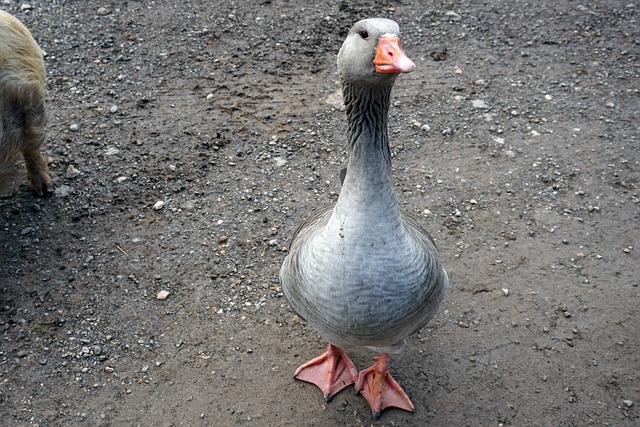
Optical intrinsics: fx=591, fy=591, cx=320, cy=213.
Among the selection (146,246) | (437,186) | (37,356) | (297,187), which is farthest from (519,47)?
(37,356)

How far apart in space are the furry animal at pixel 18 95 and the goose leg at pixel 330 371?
2.60 metres

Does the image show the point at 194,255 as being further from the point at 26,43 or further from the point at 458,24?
the point at 458,24

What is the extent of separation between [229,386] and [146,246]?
146 centimetres

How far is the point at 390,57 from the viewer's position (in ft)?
8.52

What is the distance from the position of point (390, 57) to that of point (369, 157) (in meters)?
0.52

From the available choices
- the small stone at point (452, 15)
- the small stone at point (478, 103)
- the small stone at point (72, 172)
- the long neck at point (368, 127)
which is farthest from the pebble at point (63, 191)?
the small stone at point (452, 15)

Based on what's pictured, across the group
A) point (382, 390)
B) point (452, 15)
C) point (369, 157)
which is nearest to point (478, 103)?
point (452, 15)

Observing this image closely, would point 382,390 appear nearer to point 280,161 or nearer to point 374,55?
point 374,55

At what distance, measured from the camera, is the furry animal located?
13.3ft

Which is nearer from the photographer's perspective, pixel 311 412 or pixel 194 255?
pixel 311 412

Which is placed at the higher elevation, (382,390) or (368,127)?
(368,127)

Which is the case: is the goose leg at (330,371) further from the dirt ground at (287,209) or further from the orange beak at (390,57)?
the orange beak at (390,57)

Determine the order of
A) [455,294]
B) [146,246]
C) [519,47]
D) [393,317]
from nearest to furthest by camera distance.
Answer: [393,317] < [455,294] < [146,246] < [519,47]

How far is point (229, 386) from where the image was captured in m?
3.88
